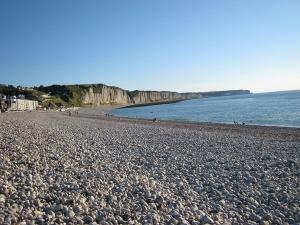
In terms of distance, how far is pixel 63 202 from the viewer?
7.43m

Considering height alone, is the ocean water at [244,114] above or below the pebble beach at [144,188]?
below

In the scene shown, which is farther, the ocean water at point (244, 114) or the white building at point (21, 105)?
the white building at point (21, 105)

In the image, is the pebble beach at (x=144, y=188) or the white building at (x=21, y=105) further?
the white building at (x=21, y=105)

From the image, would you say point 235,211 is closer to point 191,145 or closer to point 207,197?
point 207,197

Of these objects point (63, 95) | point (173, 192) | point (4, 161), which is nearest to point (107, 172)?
point (173, 192)

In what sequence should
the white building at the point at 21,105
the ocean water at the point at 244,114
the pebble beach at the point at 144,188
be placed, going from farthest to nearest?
the white building at the point at 21,105 < the ocean water at the point at 244,114 < the pebble beach at the point at 144,188

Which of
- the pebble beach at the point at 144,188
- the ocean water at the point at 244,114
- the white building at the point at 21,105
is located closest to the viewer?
the pebble beach at the point at 144,188

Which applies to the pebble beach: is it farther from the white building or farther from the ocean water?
the white building

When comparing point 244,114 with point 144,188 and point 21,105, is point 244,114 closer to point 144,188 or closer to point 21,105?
point 144,188

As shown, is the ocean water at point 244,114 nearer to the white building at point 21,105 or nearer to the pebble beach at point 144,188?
the white building at point 21,105

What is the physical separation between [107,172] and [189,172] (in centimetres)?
287

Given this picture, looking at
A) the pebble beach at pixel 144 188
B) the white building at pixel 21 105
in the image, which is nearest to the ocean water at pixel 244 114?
the white building at pixel 21 105

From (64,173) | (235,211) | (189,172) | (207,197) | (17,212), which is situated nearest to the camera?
(17,212)

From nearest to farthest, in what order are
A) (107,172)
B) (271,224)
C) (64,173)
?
(271,224) → (64,173) → (107,172)
